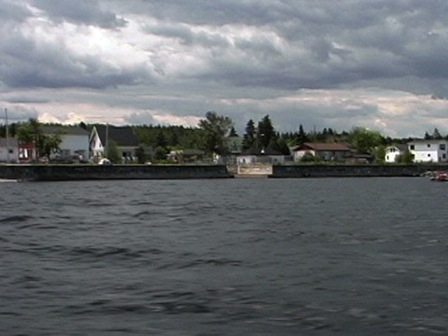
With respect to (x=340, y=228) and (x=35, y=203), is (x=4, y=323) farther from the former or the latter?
(x=35, y=203)

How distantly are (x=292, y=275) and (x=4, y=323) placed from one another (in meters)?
9.16

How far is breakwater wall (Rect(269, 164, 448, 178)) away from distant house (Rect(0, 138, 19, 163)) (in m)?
52.3

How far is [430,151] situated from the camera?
627ft

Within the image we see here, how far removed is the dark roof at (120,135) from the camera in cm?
17588

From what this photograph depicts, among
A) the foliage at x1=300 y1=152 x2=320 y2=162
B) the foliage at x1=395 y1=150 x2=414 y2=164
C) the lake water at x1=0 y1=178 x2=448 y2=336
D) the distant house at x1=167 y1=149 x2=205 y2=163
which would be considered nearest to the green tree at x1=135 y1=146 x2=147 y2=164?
the distant house at x1=167 y1=149 x2=205 y2=163

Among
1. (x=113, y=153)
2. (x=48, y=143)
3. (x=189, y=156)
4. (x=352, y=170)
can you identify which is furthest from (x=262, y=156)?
(x=48, y=143)

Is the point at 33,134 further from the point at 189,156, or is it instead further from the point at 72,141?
the point at 189,156

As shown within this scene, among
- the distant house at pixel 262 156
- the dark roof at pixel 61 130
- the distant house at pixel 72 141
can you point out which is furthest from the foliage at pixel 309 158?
the dark roof at pixel 61 130

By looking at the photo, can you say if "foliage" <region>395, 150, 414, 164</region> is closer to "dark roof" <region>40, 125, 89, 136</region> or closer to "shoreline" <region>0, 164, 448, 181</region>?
"shoreline" <region>0, 164, 448, 181</region>

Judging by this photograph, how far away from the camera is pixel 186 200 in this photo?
64562mm

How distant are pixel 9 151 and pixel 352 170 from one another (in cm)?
6749

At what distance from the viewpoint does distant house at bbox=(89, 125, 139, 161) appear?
175000 millimetres

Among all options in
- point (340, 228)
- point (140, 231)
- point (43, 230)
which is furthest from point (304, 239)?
point (43, 230)

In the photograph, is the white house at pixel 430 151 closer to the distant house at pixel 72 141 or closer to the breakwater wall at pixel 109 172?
the breakwater wall at pixel 109 172
